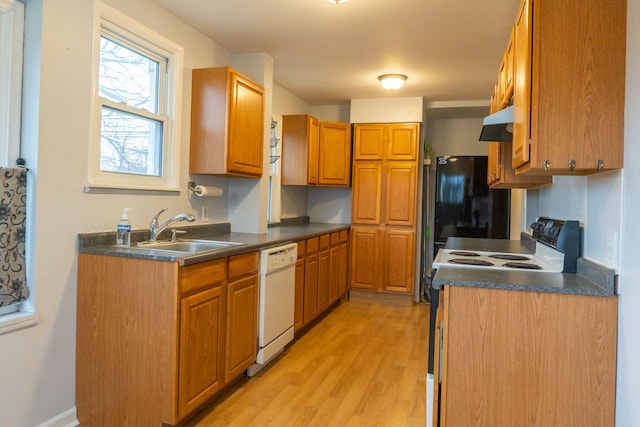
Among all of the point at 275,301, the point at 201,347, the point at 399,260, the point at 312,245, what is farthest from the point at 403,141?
the point at 201,347

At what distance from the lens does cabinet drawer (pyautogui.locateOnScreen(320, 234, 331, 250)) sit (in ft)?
13.9

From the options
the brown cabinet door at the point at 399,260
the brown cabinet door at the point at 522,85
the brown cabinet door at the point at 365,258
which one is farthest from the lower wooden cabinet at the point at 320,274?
the brown cabinet door at the point at 522,85

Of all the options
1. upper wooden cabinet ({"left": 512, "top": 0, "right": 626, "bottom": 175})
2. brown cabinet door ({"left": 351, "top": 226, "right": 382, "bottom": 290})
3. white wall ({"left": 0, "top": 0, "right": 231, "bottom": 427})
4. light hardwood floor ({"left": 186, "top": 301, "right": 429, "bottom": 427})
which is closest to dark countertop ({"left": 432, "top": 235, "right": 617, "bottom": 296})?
upper wooden cabinet ({"left": 512, "top": 0, "right": 626, "bottom": 175})

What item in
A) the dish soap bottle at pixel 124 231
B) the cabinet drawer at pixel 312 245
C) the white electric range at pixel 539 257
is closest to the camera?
the white electric range at pixel 539 257

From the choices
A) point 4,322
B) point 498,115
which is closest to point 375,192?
point 498,115

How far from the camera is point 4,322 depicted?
1.89 m

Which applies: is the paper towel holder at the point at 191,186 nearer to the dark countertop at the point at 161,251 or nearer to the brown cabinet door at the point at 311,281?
the dark countertop at the point at 161,251

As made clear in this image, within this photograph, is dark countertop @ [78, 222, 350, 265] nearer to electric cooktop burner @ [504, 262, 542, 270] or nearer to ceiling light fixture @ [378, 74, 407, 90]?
electric cooktop burner @ [504, 262, 542, 270]

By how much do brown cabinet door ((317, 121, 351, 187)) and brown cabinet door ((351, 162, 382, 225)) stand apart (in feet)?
0.45

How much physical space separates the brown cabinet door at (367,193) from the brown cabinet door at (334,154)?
0.14m

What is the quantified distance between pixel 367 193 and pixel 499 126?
110 inches

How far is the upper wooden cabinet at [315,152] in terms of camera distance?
15.6ft

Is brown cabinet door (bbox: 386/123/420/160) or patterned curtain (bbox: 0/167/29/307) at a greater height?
brown cabinet door (bbox: 386/123/420/160)

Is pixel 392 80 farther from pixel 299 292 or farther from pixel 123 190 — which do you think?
pixel 123 190
